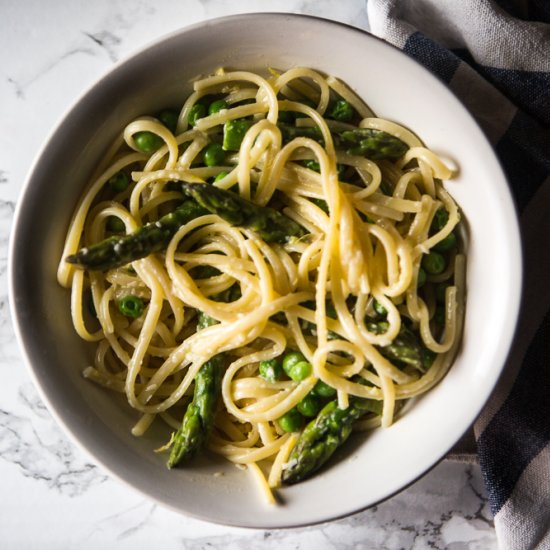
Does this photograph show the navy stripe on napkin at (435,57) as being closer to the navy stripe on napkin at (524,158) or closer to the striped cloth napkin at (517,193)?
the striped cloth napkin at (517,193)

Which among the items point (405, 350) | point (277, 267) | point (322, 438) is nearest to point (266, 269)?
point (277, 267)

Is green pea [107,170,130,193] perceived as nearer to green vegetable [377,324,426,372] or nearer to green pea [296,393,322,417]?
green pea [296,393,322,417]

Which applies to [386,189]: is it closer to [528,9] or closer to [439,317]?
[439,317]

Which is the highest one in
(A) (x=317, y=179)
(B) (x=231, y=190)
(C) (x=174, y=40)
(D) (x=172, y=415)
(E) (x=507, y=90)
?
(E) (x=507, y=90)

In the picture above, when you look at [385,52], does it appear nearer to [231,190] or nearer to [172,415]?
[231,190]

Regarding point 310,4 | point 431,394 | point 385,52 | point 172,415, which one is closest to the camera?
point 385,52

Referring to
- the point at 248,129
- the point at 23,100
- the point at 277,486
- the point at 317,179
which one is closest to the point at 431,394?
the point at 277,486

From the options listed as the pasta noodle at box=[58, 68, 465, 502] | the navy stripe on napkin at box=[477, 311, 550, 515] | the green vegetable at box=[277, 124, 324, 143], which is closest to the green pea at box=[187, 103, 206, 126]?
the pasta noodle at box=[58, 68, 465, 502]
